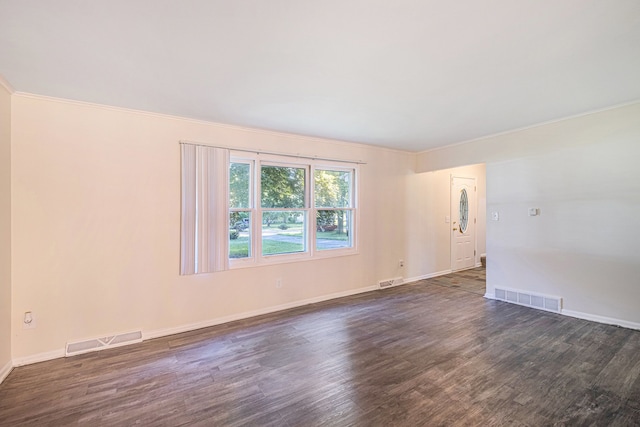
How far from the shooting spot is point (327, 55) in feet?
6.91

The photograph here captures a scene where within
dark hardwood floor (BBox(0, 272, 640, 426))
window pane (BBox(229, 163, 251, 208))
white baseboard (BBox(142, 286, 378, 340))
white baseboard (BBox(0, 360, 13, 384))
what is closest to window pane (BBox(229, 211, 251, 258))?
window pane (BBox(229, 163, 251, 208))

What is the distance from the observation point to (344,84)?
2.58m

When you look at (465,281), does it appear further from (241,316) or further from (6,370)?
(6,370)

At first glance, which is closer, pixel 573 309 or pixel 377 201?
pixel 573 309

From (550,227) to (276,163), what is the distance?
385cm

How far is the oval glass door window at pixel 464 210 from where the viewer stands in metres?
6.55

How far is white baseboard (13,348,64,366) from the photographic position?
2651mm

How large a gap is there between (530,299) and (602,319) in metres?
0.76

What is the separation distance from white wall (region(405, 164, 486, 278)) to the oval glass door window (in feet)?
1.48

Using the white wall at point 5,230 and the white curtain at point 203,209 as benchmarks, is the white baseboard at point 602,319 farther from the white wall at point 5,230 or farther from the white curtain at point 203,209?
the white wall at point 5,230

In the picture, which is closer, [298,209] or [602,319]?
[602,319]

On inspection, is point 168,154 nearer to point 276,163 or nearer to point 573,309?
point 276,163

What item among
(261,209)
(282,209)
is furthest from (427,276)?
(261,209)

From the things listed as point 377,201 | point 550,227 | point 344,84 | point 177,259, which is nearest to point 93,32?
point 344,84
